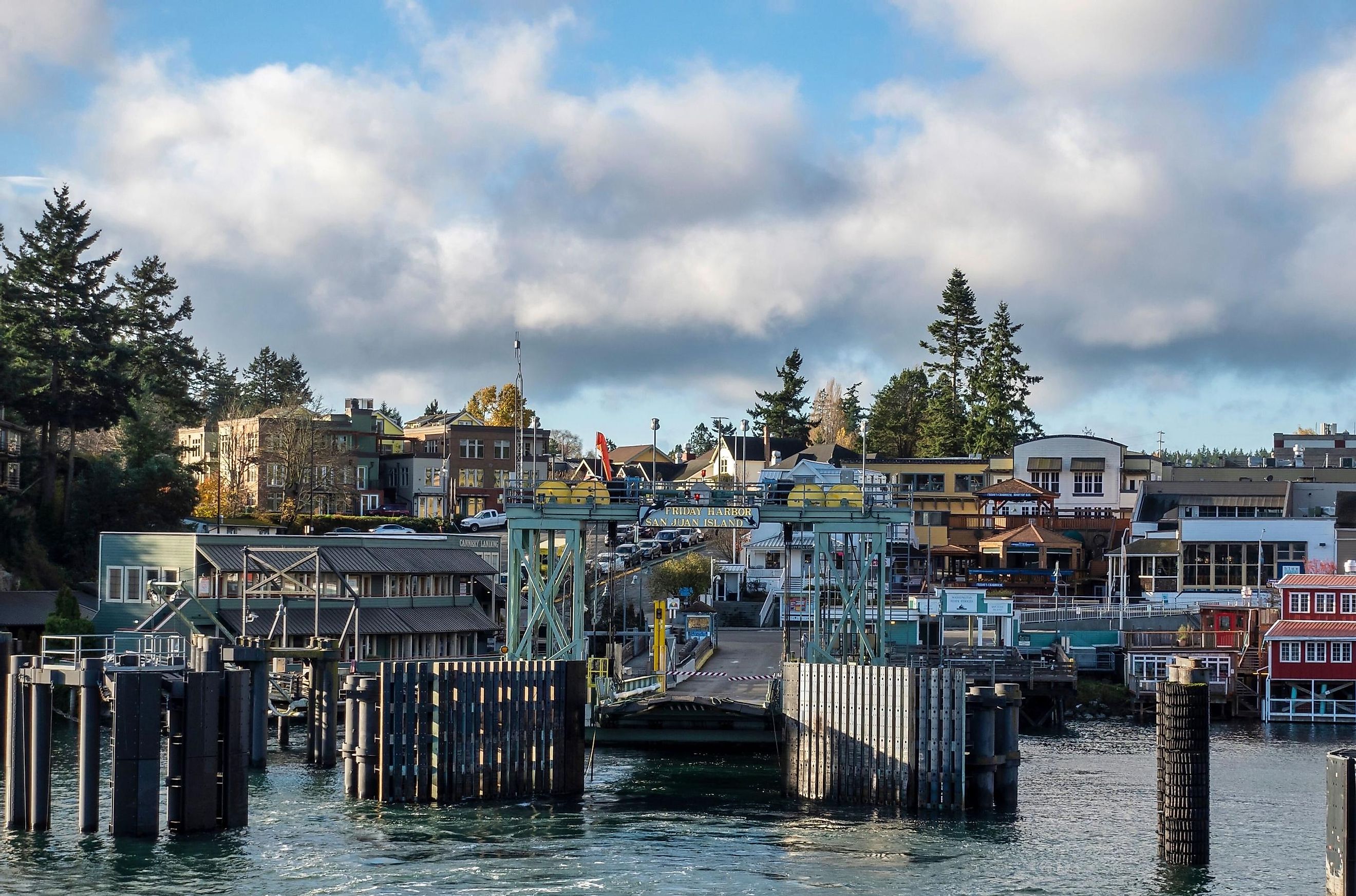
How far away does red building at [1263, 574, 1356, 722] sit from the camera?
72.2m

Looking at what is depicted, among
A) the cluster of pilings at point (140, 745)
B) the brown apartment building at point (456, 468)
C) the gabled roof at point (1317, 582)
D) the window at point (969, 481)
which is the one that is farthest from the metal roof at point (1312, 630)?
the brown apartment building at point (456, 468)

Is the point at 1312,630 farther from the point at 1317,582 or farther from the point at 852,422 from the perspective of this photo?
the point at 852,422

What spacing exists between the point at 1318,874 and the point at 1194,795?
402 centimetres

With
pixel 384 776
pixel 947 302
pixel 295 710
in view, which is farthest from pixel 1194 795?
pixel 947 302

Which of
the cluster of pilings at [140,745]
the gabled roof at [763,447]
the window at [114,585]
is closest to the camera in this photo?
the cluster of pilings at [140,745]

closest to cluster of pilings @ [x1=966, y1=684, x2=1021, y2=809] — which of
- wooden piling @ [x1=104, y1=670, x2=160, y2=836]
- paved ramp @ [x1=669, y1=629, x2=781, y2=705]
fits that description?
paved ramp @ [x1=669, y1=629, x2=781, y2=705]

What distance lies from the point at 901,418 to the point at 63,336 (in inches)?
3072

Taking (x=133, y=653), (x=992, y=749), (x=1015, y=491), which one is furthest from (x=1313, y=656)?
(x=133, y=653)

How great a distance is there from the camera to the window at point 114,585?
2712 inches

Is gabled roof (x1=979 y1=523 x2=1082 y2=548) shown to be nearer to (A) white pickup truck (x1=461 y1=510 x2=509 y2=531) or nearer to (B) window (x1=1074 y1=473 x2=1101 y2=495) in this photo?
(B) window (x1=1074 y1=473 x2=1101 y2=495)

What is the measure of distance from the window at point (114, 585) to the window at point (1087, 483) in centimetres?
6848

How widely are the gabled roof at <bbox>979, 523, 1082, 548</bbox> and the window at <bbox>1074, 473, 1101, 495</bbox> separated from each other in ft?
42.1

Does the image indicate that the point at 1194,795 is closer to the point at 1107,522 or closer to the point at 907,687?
the point at 907,687

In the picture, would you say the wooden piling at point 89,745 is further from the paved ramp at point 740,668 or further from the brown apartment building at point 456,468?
the brown apartment building at point 456,468
